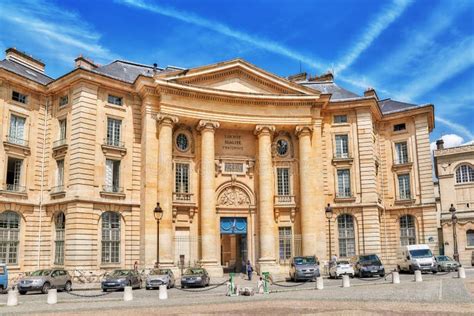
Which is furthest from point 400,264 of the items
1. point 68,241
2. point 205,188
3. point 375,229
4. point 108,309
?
point 108,309

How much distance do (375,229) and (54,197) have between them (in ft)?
80.6

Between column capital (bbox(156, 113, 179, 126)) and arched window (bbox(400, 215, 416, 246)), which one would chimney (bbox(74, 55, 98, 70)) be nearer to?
column capital (bbox(156, 113, 179, 126))

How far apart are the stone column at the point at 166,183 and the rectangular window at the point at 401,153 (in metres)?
20.9

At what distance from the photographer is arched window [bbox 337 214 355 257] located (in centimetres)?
4206

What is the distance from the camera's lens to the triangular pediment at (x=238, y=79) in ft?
128

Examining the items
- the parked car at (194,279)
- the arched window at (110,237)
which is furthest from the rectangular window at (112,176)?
the parked car at (194,279)

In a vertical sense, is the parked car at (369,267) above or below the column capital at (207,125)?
below

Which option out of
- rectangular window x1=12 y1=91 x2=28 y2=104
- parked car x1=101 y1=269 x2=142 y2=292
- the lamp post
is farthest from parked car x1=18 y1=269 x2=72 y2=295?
rectangular window x1=12 y1=91 x2=28 y2=104

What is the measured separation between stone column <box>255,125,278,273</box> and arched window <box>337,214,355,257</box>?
19.5 ft

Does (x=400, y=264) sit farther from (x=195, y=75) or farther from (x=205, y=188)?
(x=195, y=75)

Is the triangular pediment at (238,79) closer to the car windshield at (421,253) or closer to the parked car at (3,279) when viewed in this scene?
the car windshield at (421,253)

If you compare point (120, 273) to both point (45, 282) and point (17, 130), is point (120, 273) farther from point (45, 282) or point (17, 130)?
point (17, 130)

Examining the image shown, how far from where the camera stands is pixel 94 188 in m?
35.3

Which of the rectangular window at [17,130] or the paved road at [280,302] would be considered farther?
the rectangular window at [17,130]
